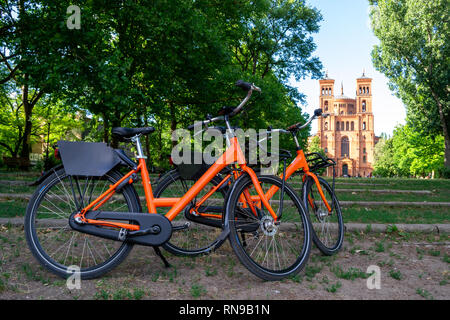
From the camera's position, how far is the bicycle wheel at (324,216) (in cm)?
448

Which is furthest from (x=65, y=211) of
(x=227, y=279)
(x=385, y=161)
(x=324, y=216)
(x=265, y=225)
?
Result: (x=385, y=161)

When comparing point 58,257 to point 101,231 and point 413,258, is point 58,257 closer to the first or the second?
point 101,231

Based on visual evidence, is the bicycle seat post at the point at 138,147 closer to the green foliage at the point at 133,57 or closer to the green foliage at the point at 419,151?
the green foliage at the point at 133,57

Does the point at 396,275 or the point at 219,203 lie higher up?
the point at 219,203

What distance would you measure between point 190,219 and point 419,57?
1129 inches

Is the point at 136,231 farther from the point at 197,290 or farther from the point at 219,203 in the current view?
the point at 219,203

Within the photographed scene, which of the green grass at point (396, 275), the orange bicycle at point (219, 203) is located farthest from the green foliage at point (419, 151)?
the green grass at point (396, 275)

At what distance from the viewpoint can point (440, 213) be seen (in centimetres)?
743

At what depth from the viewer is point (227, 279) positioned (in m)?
3.35

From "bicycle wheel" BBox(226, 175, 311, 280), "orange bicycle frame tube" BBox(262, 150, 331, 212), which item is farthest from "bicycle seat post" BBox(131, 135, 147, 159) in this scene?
"orange bicycle frame tube" BBox(262, 150, 331, 212)

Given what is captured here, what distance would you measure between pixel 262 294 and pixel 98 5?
483 inches

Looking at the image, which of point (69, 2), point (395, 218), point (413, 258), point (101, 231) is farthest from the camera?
point (69, 2)
